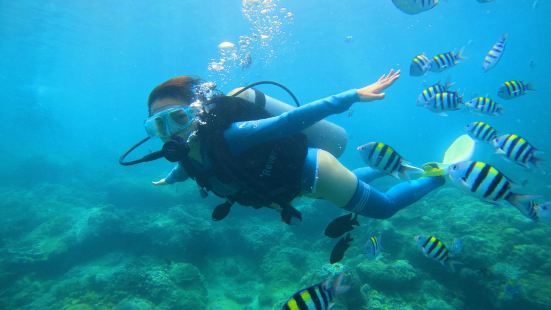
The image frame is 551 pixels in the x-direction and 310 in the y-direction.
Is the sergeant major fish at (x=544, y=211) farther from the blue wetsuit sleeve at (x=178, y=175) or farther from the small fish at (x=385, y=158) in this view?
the blue wetsuit sleeve at (x=178, y=175)

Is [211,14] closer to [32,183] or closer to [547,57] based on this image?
[32,183]

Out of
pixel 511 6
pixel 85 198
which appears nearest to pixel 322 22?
pixel 511 6

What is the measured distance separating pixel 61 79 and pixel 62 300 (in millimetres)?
71489

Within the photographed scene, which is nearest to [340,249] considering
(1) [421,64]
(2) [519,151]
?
(2) [519,151]

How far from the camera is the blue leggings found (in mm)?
4195

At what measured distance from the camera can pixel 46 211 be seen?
15.6 meters

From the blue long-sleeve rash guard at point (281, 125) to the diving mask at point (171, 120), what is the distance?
525 mm

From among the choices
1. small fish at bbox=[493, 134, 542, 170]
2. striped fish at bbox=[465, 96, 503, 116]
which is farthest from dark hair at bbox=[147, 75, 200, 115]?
striped fish at bbox=[465, 96, 503, 116]

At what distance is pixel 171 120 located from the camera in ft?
11.7

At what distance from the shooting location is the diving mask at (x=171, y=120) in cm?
357

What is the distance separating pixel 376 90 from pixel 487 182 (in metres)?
1.53

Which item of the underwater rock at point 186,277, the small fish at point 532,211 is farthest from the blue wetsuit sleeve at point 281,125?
the underwater rock at point 186,277

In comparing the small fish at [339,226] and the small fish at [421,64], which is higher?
the small fish at [421,64]

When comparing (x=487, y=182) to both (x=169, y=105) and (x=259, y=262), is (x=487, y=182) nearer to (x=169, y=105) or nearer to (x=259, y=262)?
(x=169, y=105)
